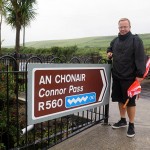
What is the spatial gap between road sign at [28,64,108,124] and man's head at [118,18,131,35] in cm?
68

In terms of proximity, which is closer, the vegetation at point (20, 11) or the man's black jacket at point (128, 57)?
the man's black jacket at point (128, 57)

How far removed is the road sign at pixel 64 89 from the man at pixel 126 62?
0.91 ft

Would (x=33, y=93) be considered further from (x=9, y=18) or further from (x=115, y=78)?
(x=9, y=18)

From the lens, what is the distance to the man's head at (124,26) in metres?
4.39

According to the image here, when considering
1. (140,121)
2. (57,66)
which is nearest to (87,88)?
(57,66)

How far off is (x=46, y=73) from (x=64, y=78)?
1.27 feet

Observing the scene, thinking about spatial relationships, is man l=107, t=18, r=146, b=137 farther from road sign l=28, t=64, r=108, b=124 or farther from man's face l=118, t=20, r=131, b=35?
road sign l=28, t=64, r=108, b=124

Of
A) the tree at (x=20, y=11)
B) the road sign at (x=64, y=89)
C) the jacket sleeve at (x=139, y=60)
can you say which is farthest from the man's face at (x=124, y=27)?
the tree at (x=20, y=11)

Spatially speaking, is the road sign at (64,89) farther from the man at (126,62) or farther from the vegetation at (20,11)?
the vegetation at (20,11)

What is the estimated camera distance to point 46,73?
11.5 feet

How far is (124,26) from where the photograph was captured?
14.4ft

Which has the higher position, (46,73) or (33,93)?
(46,73)

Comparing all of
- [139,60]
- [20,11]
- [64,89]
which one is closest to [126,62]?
[139,60]

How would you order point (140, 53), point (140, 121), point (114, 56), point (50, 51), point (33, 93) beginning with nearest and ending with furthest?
point (33, 93) < point (140, 53) < point (114, 56) < point (140, 121) < point (50, 51)
